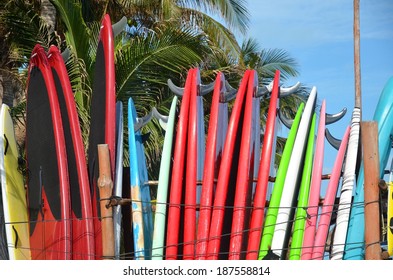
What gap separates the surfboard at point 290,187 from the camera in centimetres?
618

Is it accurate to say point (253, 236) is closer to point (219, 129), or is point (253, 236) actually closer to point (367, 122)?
point (219, 129)

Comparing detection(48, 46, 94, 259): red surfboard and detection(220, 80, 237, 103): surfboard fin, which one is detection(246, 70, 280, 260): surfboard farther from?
detection(48, 46, 94, 259): red surfboard

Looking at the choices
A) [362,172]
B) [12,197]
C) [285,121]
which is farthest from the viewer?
[285,121]

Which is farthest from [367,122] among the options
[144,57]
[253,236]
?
[144,57]

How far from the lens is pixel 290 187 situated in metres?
6.29

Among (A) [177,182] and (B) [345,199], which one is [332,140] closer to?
(B) [345,199]

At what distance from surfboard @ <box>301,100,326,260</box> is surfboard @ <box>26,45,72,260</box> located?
5.83 ft

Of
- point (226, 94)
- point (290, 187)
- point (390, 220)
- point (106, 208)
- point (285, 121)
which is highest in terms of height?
point (226, 94)

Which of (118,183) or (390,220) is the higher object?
(118,183)

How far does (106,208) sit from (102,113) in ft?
3.95

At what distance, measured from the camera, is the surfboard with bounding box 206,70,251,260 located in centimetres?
613

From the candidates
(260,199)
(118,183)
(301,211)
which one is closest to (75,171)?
(118,183)

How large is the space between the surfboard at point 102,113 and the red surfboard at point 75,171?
10cm
